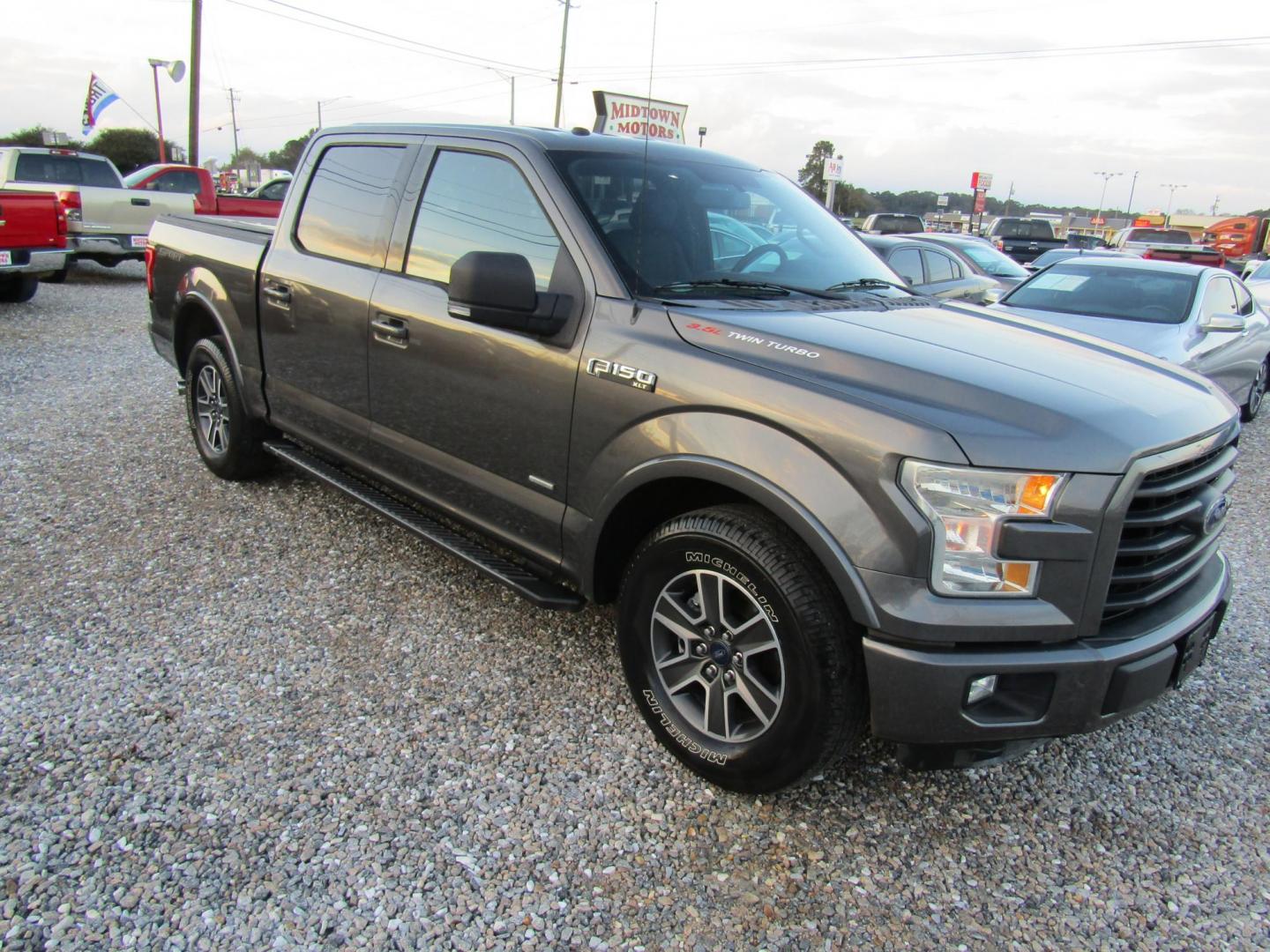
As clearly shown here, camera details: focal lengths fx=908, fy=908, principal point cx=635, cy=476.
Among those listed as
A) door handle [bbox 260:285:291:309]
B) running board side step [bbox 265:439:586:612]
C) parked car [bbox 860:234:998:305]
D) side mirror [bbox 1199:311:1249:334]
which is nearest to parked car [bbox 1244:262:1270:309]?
parked car [bbox 860:234:998:305]

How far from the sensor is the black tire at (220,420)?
193 inches

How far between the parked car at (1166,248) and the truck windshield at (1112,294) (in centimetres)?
580

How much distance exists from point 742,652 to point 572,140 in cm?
200

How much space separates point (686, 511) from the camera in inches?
115

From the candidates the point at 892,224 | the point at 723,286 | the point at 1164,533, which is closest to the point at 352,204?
the point at 723,286

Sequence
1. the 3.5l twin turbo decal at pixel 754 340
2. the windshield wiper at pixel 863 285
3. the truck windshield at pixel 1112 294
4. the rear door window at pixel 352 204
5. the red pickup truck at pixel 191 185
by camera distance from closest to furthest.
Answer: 1. the 3.5l twin turbo decal at pixel 754 340
2. the windshield wiper at pixel 863 285
3. the rear door window at pixel 352 204
4. the truck windshield at pixel 1112 294
5. the red pickup truck at pixel 191 185

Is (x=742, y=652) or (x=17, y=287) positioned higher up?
(x=742, y=652)

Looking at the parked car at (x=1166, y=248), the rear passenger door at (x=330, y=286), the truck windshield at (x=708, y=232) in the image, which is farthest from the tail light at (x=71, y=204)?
the parked car at (x=1166, y=248)

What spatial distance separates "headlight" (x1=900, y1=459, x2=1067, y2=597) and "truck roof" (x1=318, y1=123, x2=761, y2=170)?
5.33 ft

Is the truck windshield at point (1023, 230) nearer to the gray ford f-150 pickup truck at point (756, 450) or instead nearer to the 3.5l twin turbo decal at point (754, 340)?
the gray ford f-150 pickup truck at point (756, 450)

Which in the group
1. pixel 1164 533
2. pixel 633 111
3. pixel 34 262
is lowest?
pixel 34 262

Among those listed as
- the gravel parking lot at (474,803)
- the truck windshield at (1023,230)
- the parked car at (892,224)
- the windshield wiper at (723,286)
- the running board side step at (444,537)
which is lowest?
the gravel parking lot at (474,803)

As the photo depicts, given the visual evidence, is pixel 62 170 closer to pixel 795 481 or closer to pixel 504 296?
pixel 504 296

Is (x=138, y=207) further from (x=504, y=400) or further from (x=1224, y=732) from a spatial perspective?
(x=1224, y=732)
